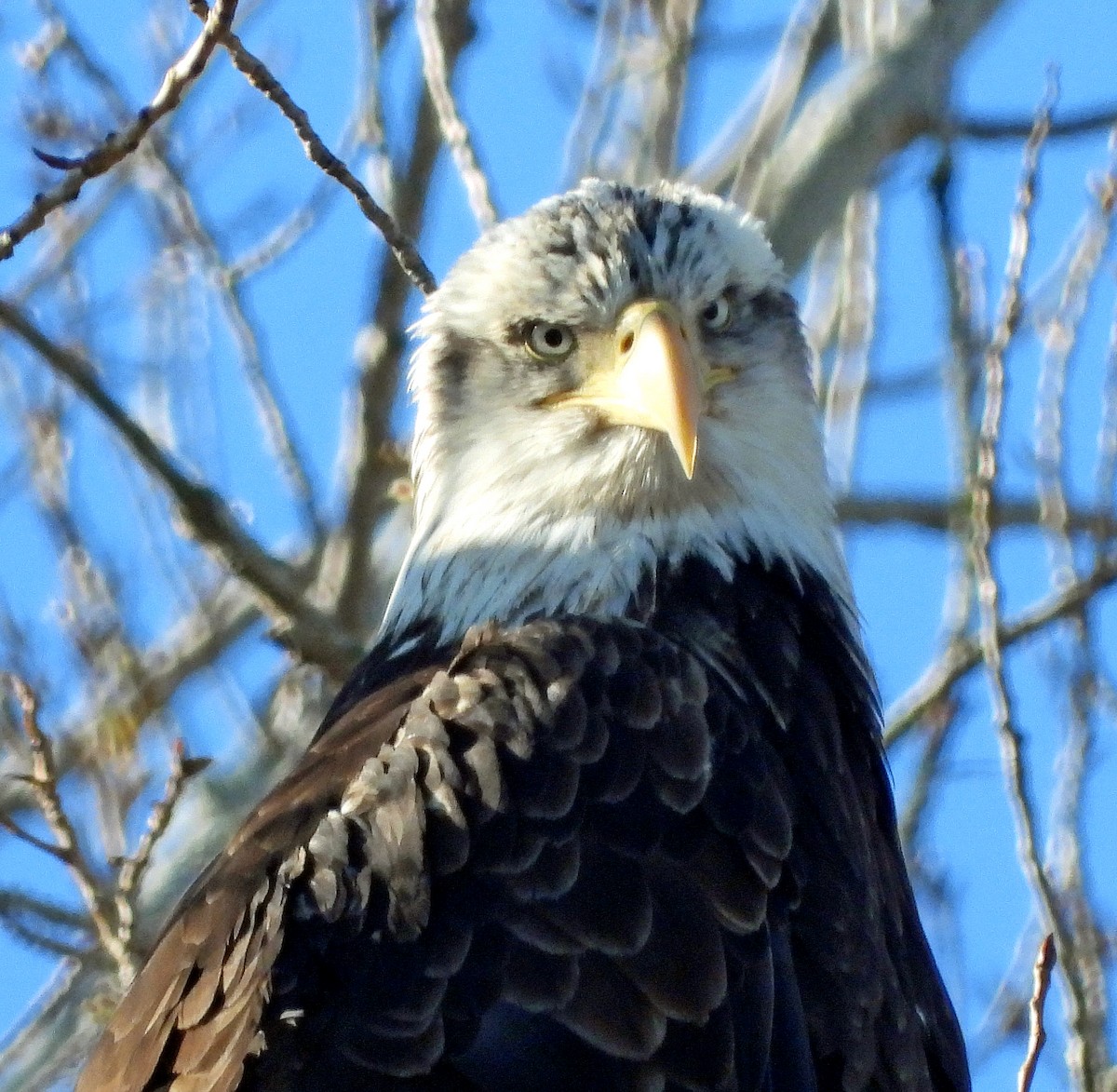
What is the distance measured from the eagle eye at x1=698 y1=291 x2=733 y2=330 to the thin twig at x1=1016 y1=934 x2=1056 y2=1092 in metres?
1.57

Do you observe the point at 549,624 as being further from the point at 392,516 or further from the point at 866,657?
the point at 392,516

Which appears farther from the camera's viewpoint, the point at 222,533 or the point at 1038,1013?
the point at 222,533

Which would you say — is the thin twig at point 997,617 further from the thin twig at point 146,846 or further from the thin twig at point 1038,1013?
the thin twig at point 146,846

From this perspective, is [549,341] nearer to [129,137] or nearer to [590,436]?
[590,436]

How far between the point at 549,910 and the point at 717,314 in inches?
67.2

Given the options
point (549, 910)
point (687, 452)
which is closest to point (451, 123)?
point (687, 452)

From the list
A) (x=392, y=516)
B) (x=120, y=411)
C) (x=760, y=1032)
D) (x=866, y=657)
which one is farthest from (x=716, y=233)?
(x=392, y=516)

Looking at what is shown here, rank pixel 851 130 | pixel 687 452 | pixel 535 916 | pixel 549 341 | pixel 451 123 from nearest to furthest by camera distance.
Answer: pixel 535 916 < pixel 687 452 < pixel 549 341 < pixel 451 123 < pixel 851 130

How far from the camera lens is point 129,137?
4238 mm

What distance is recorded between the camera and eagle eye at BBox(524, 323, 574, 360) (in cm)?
516

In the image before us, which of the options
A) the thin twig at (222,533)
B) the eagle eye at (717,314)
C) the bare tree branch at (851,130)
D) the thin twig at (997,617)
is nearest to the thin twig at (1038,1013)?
the thin twig at (997,617)

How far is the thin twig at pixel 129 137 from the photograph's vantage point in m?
4.18

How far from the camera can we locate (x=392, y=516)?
773cm

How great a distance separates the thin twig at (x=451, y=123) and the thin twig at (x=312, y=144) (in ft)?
1.45
